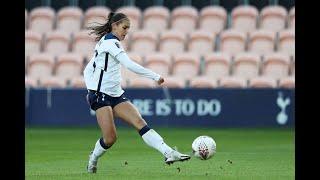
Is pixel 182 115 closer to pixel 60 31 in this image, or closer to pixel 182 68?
pixel 182 68

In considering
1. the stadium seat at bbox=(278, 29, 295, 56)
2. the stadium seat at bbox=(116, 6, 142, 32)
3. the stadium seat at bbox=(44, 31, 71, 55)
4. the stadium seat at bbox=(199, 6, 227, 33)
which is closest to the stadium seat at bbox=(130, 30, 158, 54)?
the stadium seat at bbox=(116, 6, 142, 32)

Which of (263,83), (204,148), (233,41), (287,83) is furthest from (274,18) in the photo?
(204,148)

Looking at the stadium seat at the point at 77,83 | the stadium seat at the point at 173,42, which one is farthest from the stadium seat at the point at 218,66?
the stadium seat at the point at 77,83

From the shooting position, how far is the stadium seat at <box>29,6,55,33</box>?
25547 mm

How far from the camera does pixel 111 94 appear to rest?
36.3 feet

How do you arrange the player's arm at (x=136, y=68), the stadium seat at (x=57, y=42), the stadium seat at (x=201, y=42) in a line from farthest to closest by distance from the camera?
the stadium seat at (x=57, y=42) < the stadium seat at (x=201, y=42) < the player's arm at (x=136, y=68)

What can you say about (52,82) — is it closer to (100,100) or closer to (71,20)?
(71,20)

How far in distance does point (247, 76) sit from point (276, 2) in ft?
10.0

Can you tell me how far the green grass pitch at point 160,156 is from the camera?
1105cm

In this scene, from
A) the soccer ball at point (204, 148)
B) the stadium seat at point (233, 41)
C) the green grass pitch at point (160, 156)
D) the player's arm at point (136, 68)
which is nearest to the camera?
the player's arm at point (136, 68)

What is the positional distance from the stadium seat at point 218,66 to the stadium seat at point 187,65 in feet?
1.06

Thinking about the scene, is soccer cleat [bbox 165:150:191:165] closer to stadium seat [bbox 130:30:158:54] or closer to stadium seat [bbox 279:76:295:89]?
stadium seat [bbox 279:76:295:89]

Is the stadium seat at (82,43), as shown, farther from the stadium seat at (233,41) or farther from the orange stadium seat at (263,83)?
the orange stadium seat at (263,83)
